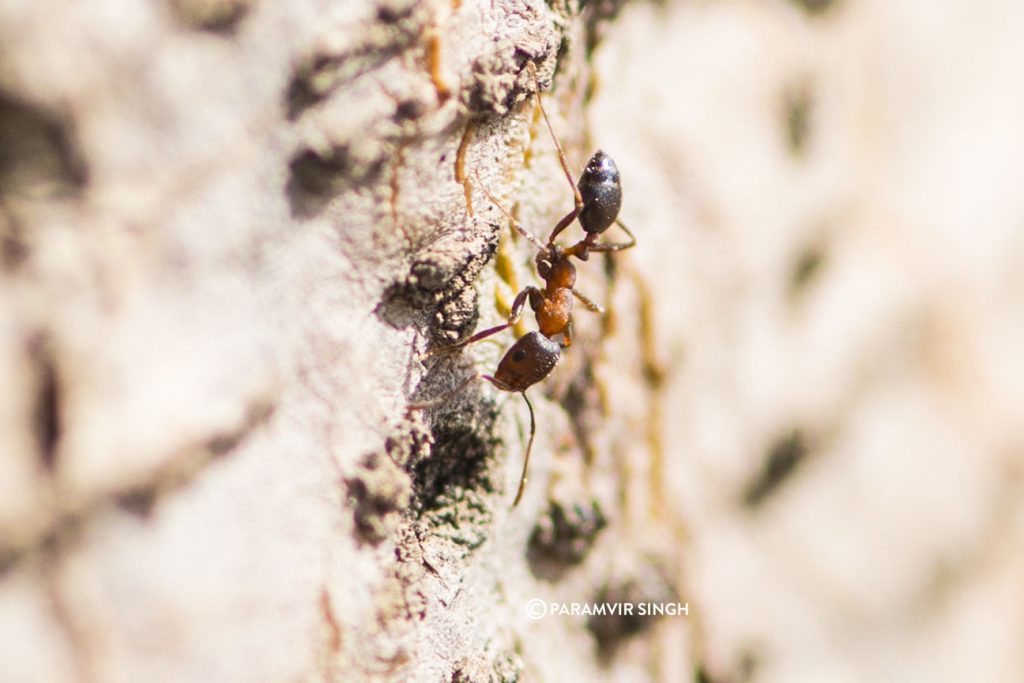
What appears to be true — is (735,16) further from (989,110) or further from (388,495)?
(388,495)

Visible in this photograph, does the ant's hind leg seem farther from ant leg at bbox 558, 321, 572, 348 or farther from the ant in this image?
ant leg at bbox 558, 321, 572, 348

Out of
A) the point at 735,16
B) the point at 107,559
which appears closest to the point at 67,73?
the point at 107,559

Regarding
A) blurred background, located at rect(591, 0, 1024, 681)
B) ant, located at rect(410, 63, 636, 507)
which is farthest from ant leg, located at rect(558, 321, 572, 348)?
blurred background, located at rect(591, 0, 1024, 681)

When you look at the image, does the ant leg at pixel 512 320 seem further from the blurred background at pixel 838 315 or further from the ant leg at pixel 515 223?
the blurred background at pixel 838 315

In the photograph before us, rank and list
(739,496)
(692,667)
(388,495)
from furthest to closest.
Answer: (739,496) → (692,667) → (388,495)

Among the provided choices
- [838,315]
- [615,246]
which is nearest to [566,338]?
[615,246]

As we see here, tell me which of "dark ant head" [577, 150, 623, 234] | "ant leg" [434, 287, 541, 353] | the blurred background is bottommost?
the blurred background

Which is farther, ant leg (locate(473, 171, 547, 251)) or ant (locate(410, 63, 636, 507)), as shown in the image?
ant (locate(410, 63, 636, 507))
